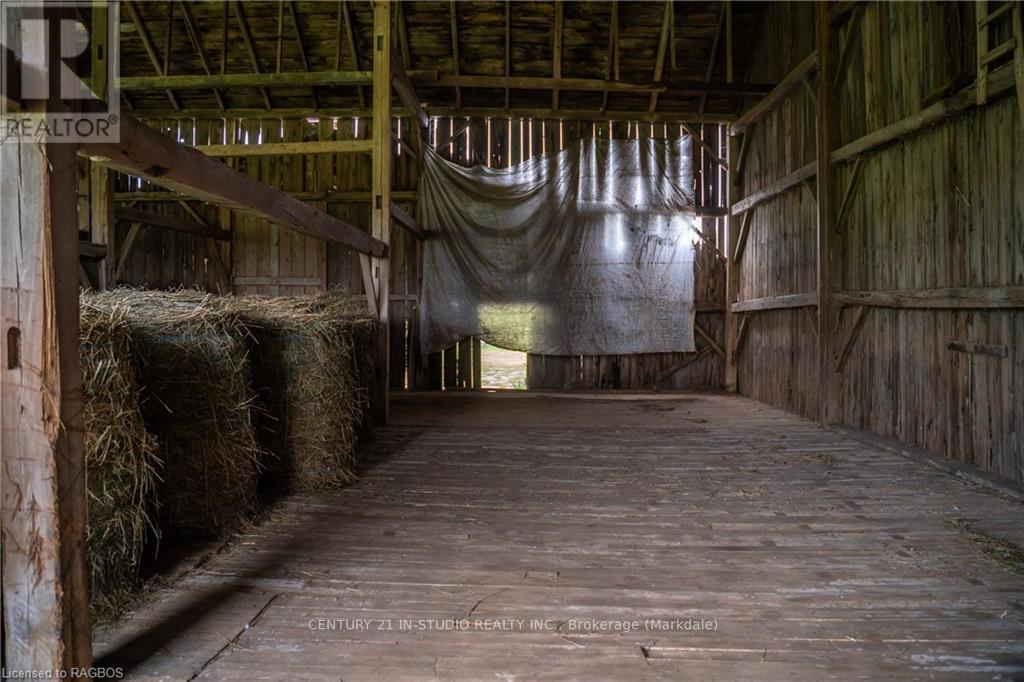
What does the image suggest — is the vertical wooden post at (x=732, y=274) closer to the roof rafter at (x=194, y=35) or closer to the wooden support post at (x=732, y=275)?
the wooden support post at (x=732, y=275)

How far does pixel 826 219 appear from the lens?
631 centimetres

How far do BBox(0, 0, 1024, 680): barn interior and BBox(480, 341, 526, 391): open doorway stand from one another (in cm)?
205

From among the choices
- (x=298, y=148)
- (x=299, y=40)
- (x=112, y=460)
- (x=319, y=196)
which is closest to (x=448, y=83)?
(x=299, y=40)

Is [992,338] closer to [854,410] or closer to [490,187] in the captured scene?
[854,410]

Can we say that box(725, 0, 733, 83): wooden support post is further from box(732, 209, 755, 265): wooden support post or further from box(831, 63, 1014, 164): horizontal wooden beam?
box(831, 63, 1014, 164): horizontal wooden beam

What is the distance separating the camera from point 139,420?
2287 millimetres

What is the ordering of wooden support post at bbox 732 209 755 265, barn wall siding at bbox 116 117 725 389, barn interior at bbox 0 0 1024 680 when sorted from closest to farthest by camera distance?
barn interior at bbox 0 0 1024 680 → wooden support post at bbox 732 209 755 265 → barn wall siding at bbox 116 117 725 389

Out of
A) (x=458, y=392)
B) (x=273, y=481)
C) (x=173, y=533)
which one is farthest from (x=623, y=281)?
(x=173, y=533)

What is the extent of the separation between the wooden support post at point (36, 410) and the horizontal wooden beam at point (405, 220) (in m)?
5.11

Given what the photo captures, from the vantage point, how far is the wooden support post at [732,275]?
9.26 meters

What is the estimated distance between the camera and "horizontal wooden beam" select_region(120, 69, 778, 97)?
24.2ft

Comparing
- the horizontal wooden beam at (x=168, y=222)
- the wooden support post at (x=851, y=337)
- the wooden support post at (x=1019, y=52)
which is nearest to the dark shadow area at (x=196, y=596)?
the wooden support post at (x=1019, y=52)

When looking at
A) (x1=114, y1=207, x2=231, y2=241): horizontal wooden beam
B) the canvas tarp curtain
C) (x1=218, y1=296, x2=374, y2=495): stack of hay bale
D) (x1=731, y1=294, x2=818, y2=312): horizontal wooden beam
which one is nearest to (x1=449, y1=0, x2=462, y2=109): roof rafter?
the canvas tarp curtain

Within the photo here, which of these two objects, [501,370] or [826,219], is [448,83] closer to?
[826,219]
